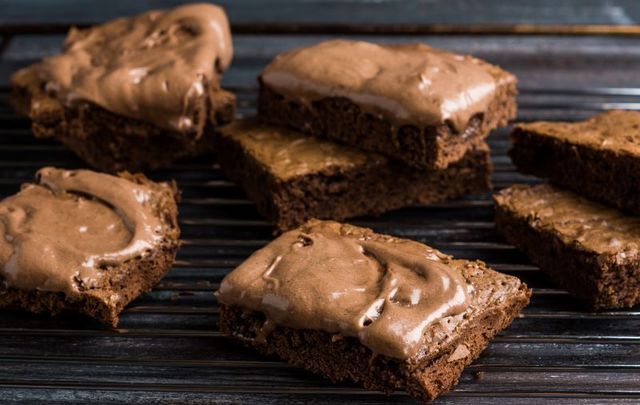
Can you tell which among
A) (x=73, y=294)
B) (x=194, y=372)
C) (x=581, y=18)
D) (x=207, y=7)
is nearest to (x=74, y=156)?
(x=207, y=7)

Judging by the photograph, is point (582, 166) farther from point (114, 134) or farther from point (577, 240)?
point (114, 134)

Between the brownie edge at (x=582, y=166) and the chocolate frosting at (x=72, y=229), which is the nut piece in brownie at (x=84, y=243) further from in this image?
the brownie edge at (x=582, y=166)

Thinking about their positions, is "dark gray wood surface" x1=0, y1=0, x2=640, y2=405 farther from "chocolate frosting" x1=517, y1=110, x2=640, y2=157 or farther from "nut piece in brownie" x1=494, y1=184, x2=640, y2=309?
"chocolate frosting" x1=517, y1=110, x2=640, y2=157

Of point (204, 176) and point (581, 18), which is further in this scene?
point (581, 18)

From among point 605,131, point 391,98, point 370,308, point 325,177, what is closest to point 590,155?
point 605,131

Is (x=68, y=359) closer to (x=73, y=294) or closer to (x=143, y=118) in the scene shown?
(x=73, y=294)

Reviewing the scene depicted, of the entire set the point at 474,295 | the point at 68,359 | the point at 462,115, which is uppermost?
the point at 462,115
